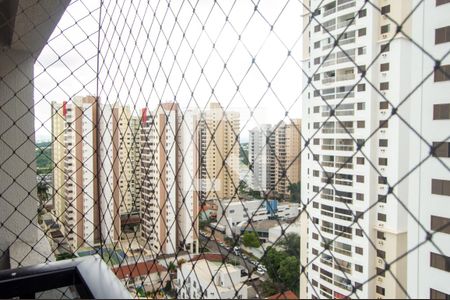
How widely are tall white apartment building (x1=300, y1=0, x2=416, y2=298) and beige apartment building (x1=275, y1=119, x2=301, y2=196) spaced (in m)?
0.02

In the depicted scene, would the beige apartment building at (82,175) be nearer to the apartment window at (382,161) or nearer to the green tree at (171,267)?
the green tree at (171,267)

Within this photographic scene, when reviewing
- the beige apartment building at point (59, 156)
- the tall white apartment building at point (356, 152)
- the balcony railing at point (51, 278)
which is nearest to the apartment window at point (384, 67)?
the tall white apartment building at point (356, 152)

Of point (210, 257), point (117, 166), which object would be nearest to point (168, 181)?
point (210, 257)

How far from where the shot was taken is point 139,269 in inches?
42.7

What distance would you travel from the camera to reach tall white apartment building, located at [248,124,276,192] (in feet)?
2.41

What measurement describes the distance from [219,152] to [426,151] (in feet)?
1.49

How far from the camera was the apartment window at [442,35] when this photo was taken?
0.65 m

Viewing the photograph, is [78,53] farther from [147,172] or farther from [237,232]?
[237,232]

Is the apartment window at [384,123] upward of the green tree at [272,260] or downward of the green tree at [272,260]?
upward

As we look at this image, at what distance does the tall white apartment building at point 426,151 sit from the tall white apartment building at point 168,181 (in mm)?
526

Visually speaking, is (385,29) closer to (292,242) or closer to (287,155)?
(287,155)

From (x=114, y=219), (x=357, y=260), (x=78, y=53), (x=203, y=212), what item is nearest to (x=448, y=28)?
(x=357, y=260)

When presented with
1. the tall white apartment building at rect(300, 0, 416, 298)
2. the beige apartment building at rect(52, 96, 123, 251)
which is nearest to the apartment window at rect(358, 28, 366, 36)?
the tall white apartment building at rect(300, 0, 416, 298)

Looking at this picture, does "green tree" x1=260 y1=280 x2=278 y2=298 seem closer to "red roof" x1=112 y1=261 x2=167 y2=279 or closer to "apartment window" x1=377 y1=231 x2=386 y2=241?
"apartment window" x1=377 y1=231 x2=386 y2=241
